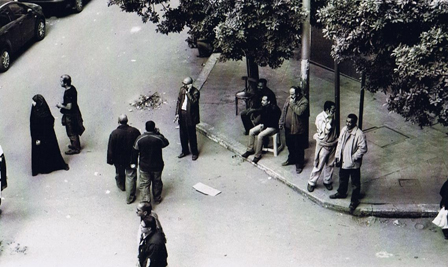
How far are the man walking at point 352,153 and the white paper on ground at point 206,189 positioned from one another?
2.34m

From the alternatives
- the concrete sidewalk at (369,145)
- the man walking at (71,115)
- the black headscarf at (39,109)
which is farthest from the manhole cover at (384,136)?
the black headscarf at (39,109)

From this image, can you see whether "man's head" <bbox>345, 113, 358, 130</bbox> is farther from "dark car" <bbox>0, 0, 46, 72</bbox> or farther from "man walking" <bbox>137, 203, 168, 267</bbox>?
"dark car" <bbox>0, 0, 46, 72</bbox>

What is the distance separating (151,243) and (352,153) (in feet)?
13.6

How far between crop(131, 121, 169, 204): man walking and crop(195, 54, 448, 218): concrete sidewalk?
2.21 m

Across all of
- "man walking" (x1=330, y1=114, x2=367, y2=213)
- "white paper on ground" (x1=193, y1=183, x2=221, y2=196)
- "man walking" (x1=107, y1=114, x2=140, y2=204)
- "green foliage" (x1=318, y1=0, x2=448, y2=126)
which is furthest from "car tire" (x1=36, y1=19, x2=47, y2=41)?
"man walking" (x1=330, y1=114, x2=367, y2=213)

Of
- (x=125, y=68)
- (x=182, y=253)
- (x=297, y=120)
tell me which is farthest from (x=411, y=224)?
(x=125, y=68)

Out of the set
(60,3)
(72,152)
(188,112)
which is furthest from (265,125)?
(60,3)

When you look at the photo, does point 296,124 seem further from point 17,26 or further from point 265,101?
point 17,26

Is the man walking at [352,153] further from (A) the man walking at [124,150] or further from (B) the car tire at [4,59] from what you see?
(B) the car tire at [4,59]

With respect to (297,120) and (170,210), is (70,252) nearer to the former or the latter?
(170,210)

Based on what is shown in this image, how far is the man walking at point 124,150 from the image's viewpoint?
38.7 feet

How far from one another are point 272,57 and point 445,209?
4.27 meters

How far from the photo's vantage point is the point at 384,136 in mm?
13938

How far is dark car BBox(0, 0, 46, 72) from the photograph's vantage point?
18.0 metres
